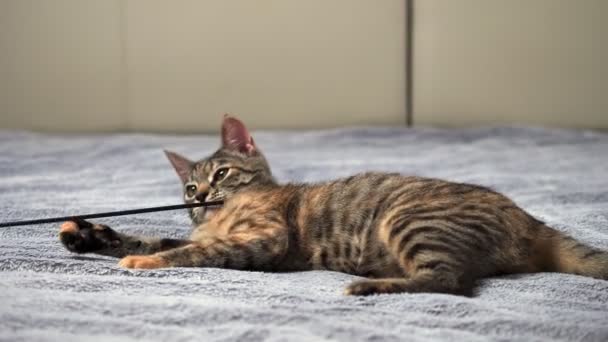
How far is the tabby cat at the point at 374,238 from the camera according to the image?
1.47 meters

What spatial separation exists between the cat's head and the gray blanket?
0.11 metres

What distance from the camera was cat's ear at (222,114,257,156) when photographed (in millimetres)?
2150

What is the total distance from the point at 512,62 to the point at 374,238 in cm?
228

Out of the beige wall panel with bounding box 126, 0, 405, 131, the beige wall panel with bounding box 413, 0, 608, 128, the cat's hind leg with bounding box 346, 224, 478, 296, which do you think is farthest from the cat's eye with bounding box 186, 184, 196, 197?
the beige wall panel with bounding box 413, 0, 608, 128

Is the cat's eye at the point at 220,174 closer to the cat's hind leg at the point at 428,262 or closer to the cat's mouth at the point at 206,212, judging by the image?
the cat's mouth at the point at 206,212

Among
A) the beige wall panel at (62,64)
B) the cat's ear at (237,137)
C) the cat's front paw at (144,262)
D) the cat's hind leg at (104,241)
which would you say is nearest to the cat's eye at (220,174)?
the cat's ear at (237,137)

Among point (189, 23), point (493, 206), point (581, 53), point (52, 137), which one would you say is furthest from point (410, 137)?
point (493, 206)

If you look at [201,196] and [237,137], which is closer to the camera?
[201,196]

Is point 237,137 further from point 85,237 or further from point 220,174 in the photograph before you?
point 85,237

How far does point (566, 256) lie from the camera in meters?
1.57

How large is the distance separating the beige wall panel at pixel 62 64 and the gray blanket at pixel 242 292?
3.25 ft

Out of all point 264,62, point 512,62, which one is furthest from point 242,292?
point 512,62

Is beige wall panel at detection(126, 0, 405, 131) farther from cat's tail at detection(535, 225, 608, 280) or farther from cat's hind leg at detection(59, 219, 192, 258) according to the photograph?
cat's tail at detection(535, 225, 608, 280)

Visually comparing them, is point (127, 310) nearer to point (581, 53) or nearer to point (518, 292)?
point (518, 292)
